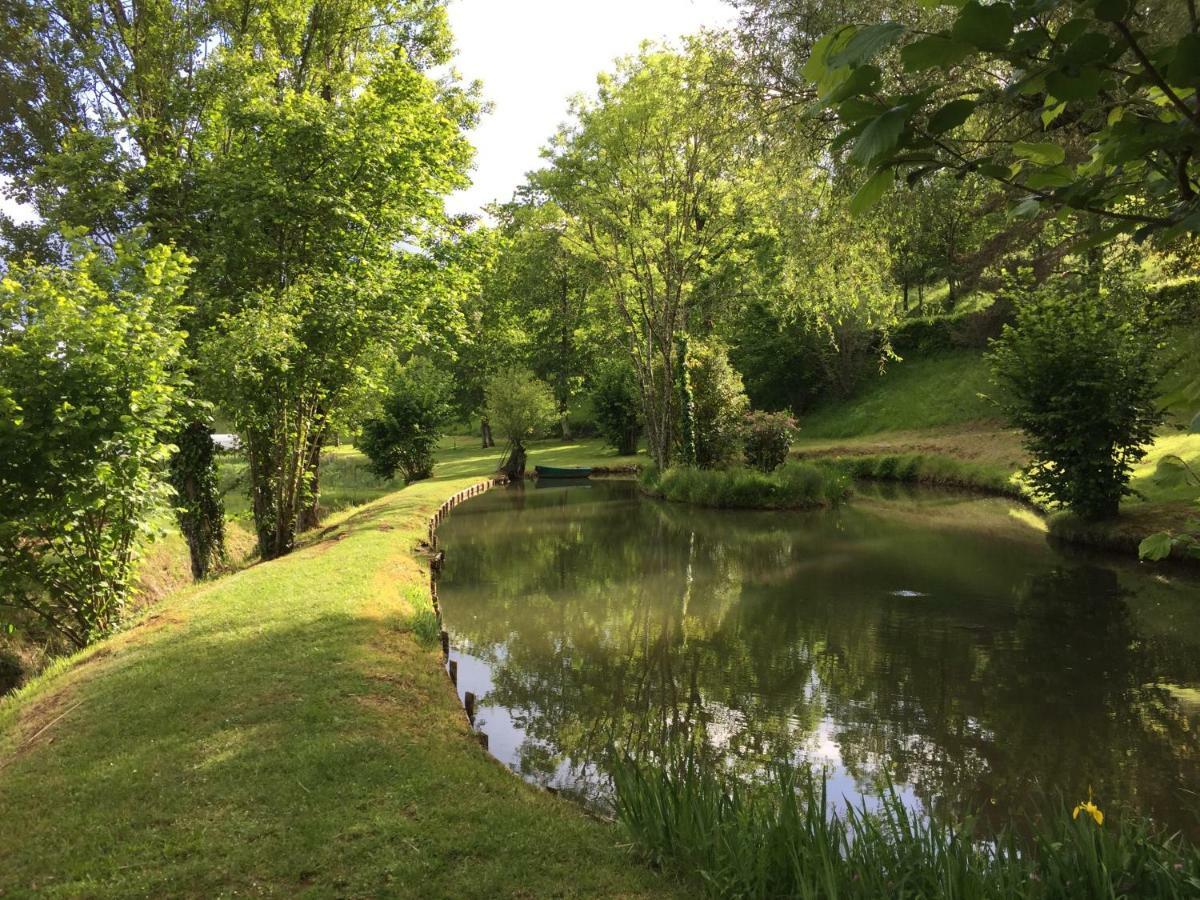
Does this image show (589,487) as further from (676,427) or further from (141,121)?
(141,121)

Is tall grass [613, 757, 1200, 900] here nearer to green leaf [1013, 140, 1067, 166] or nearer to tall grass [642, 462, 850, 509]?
green leaf [1013, 140, 1067, 166]

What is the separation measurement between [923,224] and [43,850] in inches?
525

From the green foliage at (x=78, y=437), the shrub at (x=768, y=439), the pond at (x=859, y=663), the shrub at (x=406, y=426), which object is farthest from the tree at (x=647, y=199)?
the green foliage at (x=78, y=437)

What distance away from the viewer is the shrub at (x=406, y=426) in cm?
2681

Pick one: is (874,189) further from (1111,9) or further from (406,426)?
(406,426)

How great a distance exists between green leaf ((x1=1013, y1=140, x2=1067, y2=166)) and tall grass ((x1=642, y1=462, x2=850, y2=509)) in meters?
18.9

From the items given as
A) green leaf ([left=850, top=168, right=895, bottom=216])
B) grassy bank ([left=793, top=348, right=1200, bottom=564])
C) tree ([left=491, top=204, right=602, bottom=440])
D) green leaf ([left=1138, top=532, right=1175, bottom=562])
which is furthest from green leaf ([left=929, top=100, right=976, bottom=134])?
tree ([left=491, top=204, right=602, bottom=440])

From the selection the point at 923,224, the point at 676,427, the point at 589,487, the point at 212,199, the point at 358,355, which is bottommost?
the point at 589,487

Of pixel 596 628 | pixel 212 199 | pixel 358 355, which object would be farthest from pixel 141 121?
pixel 596 628

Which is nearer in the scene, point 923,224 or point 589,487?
point 923,224

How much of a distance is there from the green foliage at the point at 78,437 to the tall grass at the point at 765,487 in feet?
49.0

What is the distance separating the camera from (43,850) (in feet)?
12.4

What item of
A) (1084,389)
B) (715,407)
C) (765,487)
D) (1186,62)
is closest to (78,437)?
(1186,62)

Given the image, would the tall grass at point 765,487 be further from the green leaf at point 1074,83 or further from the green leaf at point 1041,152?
the green leaf at point 1074,83
